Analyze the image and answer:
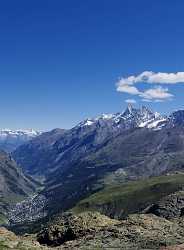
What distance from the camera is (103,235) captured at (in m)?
50.9

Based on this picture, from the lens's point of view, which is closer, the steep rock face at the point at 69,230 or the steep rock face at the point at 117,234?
the steep rock face at the point at 117,234

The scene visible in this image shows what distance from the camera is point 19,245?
4612 centimetres

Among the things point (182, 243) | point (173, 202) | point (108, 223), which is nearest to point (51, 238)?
point (108, 223)

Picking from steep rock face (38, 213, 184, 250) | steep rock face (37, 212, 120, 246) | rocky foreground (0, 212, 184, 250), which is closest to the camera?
rocky foreground (0, 212, 184, 250)

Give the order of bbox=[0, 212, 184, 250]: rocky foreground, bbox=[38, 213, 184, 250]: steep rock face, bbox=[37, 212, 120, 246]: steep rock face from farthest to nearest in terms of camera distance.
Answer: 1. bbox=[37, 212, 120, 246]: steep rock face
2. bbox=[38, 213, 184, 250]: steep rock face
3. bbox=[0, 212, 184, 250]: rocky foreground

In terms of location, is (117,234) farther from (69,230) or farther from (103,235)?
(69,230)

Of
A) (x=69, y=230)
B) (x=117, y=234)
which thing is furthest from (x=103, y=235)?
(x=69, y=230)

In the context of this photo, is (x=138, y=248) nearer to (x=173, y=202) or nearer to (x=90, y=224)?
(x=90, y=224)

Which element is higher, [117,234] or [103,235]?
[117,234]

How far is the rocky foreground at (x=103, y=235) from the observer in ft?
152

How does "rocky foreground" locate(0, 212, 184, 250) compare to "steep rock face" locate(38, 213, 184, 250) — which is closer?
"rocky foreground" locate(0, 212, 184, 250)

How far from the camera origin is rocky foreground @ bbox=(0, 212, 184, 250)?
46250 mm

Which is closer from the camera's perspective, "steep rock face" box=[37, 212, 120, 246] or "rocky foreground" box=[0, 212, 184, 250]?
"rocky foreground" box=[0, 212, 184, 250]

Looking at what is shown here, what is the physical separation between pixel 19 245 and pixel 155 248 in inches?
499
